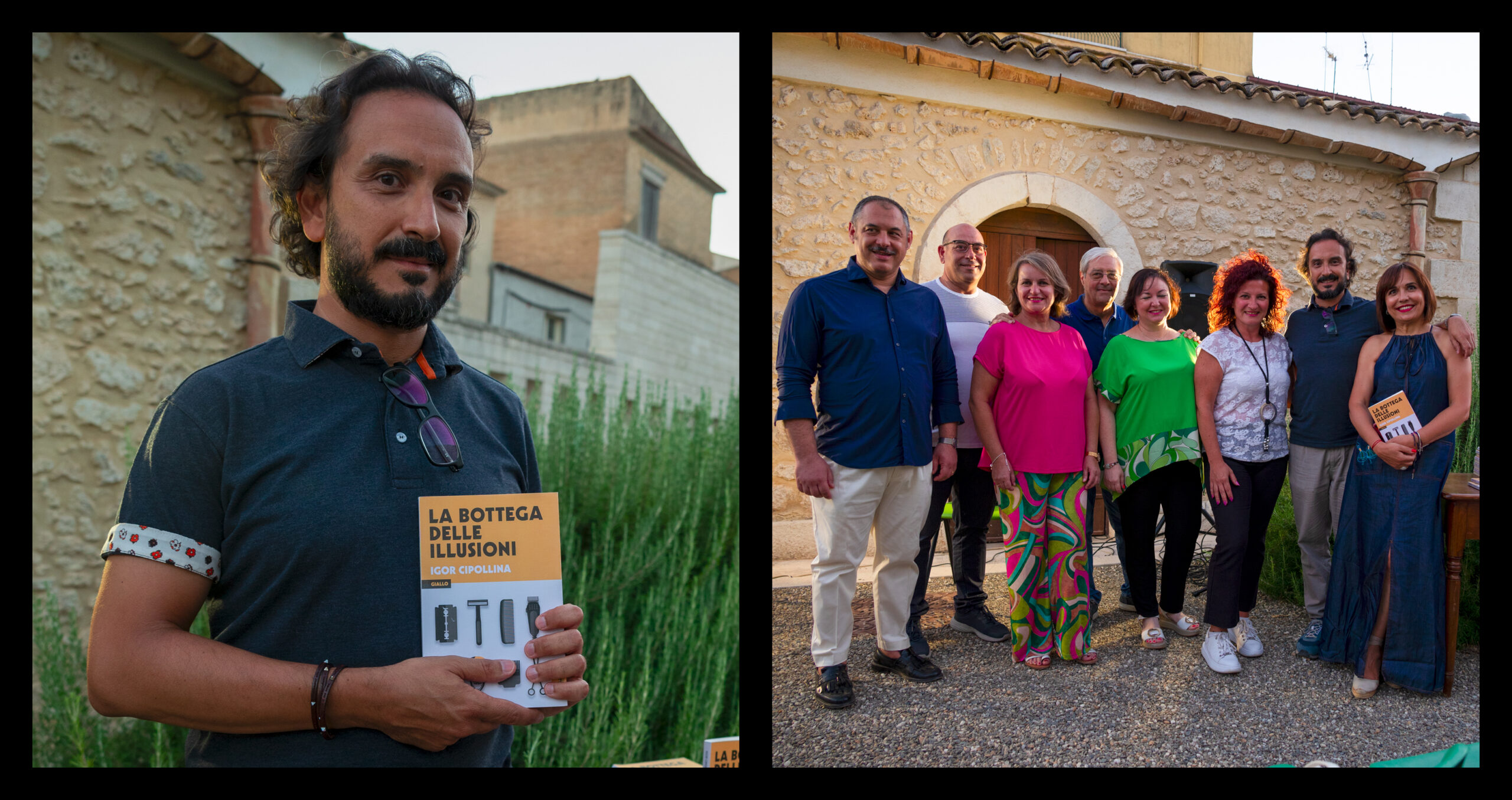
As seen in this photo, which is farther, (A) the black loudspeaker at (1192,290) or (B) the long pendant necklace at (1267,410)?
(A) the black loudspeaker at (1192,290)

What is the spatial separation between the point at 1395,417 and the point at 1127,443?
0.91 metres

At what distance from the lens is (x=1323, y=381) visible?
3.26m

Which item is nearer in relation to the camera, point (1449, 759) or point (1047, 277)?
point (1449, 759)

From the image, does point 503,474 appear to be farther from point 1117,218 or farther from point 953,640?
Answer: point 1117,218

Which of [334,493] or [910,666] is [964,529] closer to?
[910,666]

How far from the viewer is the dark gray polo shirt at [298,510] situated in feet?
3.94

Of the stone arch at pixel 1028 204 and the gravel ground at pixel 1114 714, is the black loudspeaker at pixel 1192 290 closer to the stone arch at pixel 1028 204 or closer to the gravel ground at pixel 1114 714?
the stone arch at pixel 1028 204

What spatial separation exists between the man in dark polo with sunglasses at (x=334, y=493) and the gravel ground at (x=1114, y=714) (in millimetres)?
1596

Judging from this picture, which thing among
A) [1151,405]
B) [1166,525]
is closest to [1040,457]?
[1151,405]

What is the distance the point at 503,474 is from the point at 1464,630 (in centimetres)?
436

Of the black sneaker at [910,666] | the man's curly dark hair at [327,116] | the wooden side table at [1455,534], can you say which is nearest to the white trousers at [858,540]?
the black sneaker at [910,666]

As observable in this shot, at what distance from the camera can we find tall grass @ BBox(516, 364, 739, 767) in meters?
2.95

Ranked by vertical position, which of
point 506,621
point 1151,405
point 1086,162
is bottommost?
point 506,621

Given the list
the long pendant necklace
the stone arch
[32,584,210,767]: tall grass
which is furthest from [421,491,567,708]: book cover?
the stone arch
